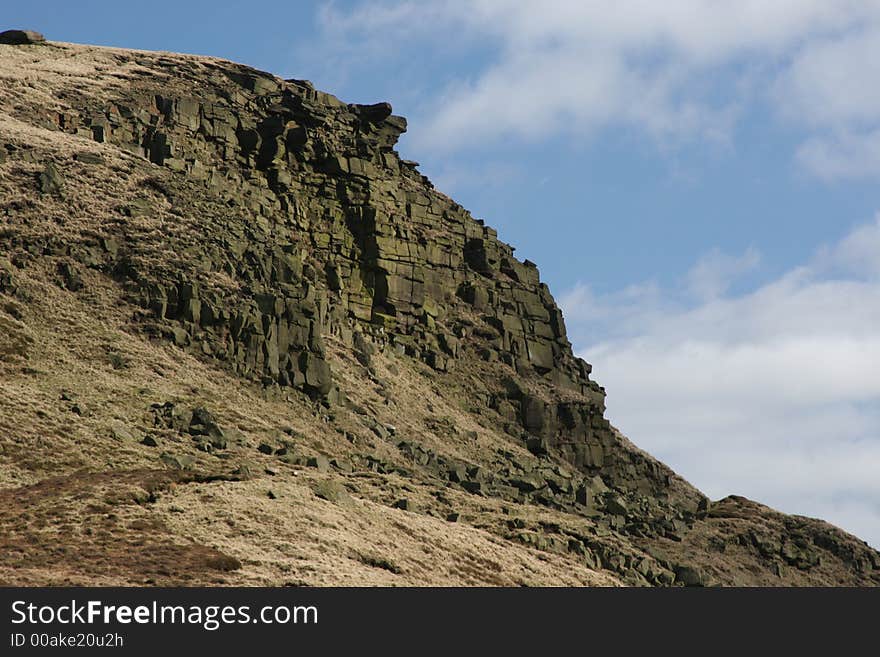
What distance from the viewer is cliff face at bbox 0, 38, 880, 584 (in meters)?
60.8

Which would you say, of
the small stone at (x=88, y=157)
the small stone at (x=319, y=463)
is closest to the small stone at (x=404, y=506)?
the small stone at (x=319, y=463)

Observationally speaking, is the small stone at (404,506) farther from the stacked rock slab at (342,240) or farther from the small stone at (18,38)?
the small stone at (18,38)

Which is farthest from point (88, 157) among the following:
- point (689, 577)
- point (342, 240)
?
Result: point (689, 577)

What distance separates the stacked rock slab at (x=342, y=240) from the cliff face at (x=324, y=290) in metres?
0.15

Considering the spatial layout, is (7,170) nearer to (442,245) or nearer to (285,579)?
(442,245)

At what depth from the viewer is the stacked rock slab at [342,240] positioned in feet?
229

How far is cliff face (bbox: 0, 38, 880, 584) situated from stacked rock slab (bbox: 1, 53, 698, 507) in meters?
0.15

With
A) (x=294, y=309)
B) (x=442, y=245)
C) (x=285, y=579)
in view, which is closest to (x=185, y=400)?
(x=294, y=309)

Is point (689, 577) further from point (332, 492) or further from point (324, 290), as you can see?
point (324, 290)

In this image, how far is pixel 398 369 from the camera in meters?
77.1

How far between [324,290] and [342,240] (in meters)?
6.48

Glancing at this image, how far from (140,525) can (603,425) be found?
162 ft

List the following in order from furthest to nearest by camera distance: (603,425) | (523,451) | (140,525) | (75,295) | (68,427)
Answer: (603,425) < (523,451) < (75,295) < (68,427) < (140,525)

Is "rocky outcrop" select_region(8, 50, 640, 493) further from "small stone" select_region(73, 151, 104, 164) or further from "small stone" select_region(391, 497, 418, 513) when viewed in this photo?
"small stone" select_region(391, 497, 418, 513)
